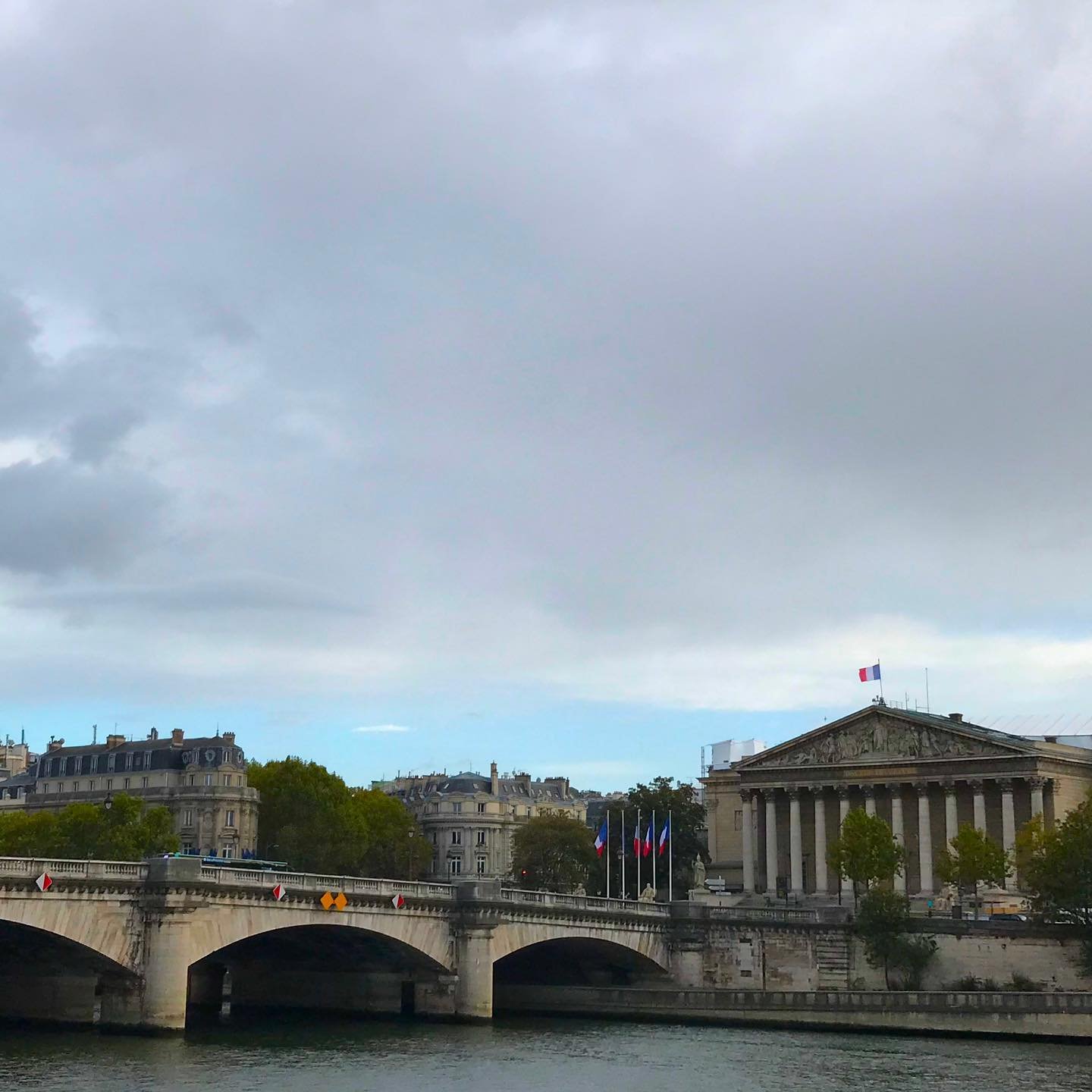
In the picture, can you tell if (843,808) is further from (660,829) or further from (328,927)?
(328,927)

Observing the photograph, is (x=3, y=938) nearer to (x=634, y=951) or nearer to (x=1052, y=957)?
(x=634, y=951)

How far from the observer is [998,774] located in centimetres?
13000

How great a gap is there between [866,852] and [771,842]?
2854 centimetres

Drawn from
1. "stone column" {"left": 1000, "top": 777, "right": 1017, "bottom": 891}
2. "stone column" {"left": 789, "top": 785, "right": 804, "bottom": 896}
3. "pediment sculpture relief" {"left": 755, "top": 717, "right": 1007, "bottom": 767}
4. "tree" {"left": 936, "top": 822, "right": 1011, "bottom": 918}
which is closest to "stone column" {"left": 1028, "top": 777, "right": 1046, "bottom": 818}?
"stone column" {"left": 1000, "top": 777, "right": 1017, "bottom": 891}

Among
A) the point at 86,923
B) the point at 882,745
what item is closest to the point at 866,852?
the point at 882,745

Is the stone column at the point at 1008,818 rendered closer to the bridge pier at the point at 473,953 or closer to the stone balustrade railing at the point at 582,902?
the stone balustrade railing at the point at 582,902

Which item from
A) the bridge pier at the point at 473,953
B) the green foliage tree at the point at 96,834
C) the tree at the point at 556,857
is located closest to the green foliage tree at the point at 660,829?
the tree at the point at 556,857

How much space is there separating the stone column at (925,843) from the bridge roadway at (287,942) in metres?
36.7

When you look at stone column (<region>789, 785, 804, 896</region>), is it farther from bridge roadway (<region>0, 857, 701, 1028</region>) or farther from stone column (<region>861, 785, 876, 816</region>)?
bridge roadway (<region>0, 857, 701, 1028</region>)

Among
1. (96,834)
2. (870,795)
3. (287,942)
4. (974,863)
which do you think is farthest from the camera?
(870,795)

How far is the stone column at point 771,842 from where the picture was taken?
465 ft

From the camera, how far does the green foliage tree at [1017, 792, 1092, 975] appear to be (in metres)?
96.0

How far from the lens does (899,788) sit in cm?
13550

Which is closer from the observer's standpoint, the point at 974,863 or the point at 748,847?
the point at 974,863
